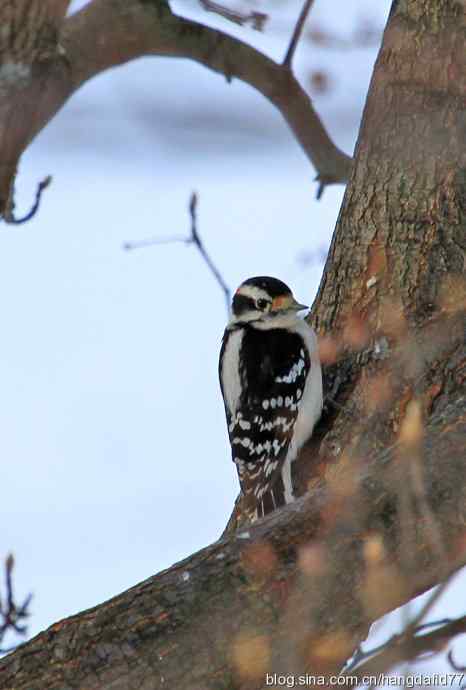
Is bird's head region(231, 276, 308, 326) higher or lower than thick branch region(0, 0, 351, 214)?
lower

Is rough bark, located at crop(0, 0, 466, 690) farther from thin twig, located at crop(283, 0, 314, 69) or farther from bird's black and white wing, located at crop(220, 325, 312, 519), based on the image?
thin twig, located at crop(283, 0, 314, 69)

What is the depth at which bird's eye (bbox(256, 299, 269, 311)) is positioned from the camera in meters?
6.53

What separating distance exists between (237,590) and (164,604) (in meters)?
0.24

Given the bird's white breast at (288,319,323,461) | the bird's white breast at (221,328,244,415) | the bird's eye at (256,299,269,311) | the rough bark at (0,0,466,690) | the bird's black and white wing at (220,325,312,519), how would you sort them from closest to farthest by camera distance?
the rough bark at (0,0,466,690) < the bird's white breast at (288,319,323,461) < the bird's black and white wing at (220,325,312,519) < the bird's white breast at (221,328,244,415) < the bird's eye at (256,299,269,311)

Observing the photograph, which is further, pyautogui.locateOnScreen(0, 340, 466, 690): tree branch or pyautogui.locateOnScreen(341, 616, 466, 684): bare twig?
pyautogui.locateOnScreen(0, 340, 466, 690): tree branch

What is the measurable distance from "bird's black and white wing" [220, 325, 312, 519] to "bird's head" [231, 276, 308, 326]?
77mm

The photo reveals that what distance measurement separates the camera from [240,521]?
230 inches

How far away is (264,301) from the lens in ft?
21.5

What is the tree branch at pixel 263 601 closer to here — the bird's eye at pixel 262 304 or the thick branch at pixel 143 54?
the thick branch at pixel 143 54

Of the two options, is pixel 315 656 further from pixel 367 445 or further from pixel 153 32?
pixel 153 32

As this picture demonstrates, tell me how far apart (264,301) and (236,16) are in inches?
92.4

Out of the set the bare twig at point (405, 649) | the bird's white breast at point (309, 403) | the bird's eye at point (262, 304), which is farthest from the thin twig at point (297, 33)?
the bare twig at point (405, 649)

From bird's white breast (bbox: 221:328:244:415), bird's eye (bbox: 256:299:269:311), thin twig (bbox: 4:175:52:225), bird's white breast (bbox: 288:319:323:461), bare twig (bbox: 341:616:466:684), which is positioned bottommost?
bare twig (bbox: 341:616:466:684)

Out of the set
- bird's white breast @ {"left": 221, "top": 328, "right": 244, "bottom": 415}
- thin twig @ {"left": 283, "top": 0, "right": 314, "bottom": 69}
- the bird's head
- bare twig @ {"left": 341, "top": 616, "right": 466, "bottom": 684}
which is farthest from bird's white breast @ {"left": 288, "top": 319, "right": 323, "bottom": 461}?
bare twig @ {"left": 341, "top": 616, "right": 466, "bottom": 684}
